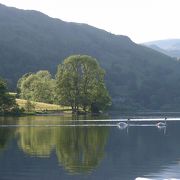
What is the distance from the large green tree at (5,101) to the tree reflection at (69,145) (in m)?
51.7

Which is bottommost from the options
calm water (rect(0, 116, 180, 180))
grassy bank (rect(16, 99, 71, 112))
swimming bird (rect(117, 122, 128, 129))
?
calm water (rect(0, 116, 180, 180))

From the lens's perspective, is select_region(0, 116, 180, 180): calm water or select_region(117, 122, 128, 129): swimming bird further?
select_region(117, 122, 128, 129): swimming bird

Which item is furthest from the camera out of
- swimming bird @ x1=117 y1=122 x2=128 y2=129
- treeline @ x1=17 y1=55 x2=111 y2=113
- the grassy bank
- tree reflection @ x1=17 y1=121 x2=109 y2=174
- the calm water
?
treeline @ x1=17 y1=55 x2=111 y2=113

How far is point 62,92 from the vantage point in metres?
179

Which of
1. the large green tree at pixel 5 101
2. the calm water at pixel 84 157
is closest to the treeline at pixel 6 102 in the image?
the large green tree at pixel 5 101

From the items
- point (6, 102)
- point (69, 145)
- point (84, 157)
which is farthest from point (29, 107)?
point (84, 157)

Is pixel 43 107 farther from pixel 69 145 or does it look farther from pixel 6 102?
pixel 69 145

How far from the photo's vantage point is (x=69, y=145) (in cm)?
7394

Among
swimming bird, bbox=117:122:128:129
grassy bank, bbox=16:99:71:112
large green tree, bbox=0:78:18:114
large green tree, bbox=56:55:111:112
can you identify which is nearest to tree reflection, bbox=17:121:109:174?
swimming bird, bbox=117:122:128:129

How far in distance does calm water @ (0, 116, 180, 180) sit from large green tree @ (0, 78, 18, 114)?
62.2 meters

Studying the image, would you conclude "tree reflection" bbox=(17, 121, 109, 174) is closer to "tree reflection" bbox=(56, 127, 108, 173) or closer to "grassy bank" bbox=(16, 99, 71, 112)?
"tree reflection" bbox=(56, 127, 108, 173)

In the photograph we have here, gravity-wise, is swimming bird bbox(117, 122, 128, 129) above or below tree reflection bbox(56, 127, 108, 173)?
above

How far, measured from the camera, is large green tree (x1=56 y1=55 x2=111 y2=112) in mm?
176875

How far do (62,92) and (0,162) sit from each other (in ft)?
402
